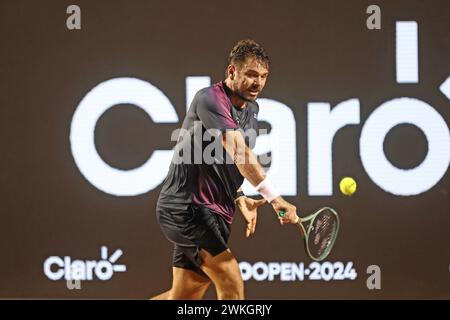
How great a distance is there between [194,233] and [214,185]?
1.11 feet

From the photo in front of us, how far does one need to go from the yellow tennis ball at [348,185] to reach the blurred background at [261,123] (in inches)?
2.9

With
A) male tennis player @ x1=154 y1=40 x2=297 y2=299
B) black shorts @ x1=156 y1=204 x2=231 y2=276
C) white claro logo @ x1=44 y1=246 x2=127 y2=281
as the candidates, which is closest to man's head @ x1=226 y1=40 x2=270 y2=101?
male tennis player @ x1=154 y1=40 x2=297 y2=299

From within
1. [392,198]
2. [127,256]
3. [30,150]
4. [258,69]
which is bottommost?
[127,256]

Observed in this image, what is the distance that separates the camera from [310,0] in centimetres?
586

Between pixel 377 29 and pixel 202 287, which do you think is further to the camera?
pixel 377 29

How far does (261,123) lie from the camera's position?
19.3ft

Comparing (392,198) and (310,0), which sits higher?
(310,0)

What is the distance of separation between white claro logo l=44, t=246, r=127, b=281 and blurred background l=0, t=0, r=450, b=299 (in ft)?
0.03

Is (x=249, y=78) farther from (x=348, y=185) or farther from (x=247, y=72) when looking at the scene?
(x=348, y=185)

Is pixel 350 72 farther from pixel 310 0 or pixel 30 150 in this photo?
pixel 30 150

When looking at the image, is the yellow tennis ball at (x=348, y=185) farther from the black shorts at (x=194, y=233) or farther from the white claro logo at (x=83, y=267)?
the white claro logo at (x=83, y=267)

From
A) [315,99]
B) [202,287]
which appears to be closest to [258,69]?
[315,99]

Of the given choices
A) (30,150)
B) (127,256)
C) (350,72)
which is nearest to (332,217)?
(350,72)

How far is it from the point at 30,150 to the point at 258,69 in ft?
6.17
